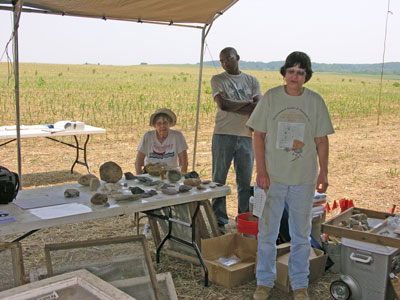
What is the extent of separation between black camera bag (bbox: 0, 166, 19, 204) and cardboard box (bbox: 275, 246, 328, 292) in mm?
1961

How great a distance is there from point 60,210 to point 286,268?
1.68 meters

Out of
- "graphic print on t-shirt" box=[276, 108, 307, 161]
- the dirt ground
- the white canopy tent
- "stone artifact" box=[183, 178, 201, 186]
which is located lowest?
the dirt ground

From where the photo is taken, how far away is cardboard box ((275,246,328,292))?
10.8 feet

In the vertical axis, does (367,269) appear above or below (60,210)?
below

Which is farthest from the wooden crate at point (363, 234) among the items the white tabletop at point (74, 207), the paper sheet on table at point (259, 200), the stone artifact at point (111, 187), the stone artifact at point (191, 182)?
the stone artifact at point (111, 187)

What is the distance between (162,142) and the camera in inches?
168

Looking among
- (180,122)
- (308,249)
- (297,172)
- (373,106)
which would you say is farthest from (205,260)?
(373,106)

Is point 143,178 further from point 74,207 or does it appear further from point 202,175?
point 202,175

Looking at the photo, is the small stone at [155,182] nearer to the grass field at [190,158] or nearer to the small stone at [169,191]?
the small stone at [169,191]

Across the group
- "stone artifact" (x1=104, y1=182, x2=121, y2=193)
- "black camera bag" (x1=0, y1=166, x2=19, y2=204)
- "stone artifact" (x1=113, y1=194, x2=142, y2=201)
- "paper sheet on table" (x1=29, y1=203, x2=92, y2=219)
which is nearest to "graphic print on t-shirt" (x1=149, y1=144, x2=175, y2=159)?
"stone artifact" (x1=104, y1=182, x2=121, y2=193)

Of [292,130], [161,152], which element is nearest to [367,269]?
[292,130]

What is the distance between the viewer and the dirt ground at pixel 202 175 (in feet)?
11.5

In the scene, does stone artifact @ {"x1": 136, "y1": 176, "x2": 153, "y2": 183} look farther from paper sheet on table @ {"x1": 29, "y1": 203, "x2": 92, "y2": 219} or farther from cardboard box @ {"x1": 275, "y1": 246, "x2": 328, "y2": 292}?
cardboard box @ {"x1": 275, "y1": 246, "x2": 328, "y2": 292}

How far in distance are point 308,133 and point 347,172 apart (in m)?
5.25
